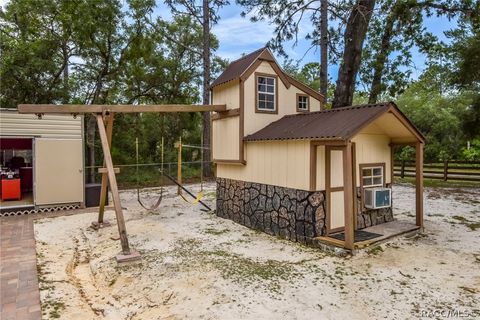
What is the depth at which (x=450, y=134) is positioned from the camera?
21516mm

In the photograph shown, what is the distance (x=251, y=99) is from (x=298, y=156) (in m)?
2.10

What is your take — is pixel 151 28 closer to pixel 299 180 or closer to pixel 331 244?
pixel 299 180

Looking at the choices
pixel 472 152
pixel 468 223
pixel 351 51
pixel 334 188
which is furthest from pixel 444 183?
pixel 334 188

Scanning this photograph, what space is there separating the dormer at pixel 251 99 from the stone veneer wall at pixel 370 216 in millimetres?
2726

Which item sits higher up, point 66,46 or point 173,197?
point 66,46

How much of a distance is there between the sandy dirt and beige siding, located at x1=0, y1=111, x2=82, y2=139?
283 centimetres

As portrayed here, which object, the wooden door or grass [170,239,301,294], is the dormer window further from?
grass [170,239,301,294]

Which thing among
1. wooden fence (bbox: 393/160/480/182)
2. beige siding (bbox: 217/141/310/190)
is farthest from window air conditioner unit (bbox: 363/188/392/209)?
wooden fence (bbox: 393/160/480/182)

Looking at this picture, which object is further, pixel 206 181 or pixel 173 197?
pixel 206 181

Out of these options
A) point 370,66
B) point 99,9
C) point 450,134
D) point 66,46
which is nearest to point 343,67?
point 370,66

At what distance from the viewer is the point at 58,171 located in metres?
8.81

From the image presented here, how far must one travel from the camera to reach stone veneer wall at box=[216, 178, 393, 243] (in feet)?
19.1

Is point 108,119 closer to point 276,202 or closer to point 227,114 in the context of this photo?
point 227,114

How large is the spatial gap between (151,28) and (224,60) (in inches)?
193
